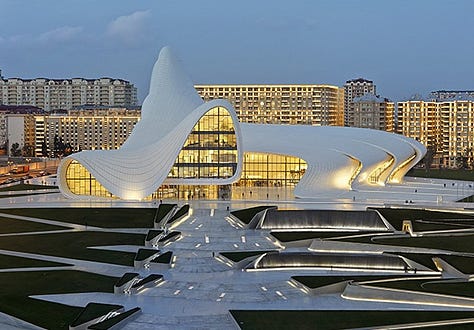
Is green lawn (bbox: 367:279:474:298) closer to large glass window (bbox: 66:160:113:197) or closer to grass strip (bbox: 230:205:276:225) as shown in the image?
grass strip (bbox: 230:205:276:225)

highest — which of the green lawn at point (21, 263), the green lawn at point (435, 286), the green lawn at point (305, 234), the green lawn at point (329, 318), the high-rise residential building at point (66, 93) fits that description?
the high-rise residential building at point (66, 93)

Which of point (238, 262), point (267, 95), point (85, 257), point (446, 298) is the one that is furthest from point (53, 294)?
point (267, 95)

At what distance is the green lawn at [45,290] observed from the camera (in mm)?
26156

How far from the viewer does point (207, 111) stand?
185 ft

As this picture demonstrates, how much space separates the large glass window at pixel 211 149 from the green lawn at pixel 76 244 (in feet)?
54.2

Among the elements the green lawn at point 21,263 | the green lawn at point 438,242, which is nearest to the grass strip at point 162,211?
the green lawn at point 21,263

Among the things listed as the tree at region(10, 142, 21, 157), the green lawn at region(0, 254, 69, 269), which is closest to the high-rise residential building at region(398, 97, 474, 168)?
the tree at region(10, 142, 21, 157)

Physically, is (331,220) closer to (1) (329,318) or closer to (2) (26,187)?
(1) (329,318)

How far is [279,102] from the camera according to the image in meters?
147

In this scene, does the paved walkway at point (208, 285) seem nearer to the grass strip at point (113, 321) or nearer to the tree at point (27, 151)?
the grass strip at point (113, 321)

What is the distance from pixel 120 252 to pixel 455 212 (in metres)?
22.8

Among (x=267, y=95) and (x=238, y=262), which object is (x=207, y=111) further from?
(x=267, y=95)

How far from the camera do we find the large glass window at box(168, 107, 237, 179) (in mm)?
56781

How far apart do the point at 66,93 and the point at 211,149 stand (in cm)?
13334
